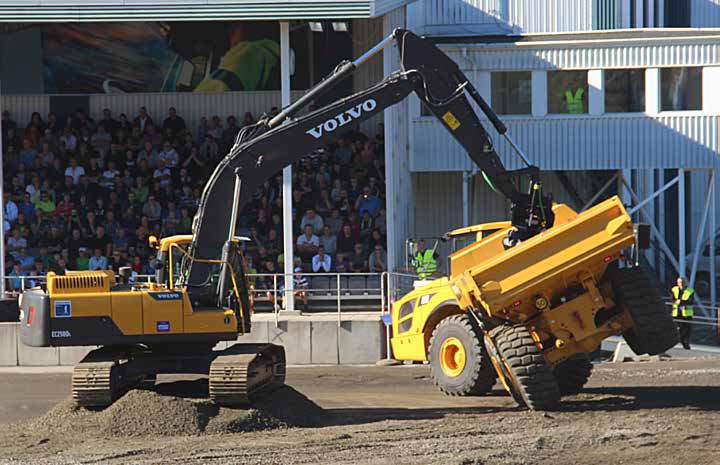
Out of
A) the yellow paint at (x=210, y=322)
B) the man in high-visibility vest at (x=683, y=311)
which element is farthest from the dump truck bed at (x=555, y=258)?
the man in high-visibility vest at (x=683, y=311)

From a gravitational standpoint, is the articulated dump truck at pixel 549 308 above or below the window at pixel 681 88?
below

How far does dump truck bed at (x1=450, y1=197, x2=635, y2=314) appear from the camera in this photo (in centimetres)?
1574

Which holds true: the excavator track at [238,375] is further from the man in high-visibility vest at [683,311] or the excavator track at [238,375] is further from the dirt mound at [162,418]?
the man in high-visibility vest at [683,311]

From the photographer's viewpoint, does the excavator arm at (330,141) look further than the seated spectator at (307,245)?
No

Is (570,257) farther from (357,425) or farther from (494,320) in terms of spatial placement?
(357,425)

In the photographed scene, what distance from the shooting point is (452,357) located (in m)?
17.8

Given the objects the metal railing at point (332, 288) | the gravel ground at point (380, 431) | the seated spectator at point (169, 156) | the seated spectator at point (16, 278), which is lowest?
the gravel ground at point (380, 431)

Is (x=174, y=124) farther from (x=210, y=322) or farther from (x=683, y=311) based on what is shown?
(x=210, y=322)

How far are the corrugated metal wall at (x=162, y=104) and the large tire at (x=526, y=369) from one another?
1584 centimetres

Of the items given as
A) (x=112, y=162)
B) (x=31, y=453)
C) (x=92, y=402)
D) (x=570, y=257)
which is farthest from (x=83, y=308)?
(x=112, y=162)

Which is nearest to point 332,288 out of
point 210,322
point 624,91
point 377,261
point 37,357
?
point 377,261

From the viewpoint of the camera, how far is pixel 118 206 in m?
27.6

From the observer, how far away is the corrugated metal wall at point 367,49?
29031 millimetres

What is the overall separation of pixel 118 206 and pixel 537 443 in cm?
1592
